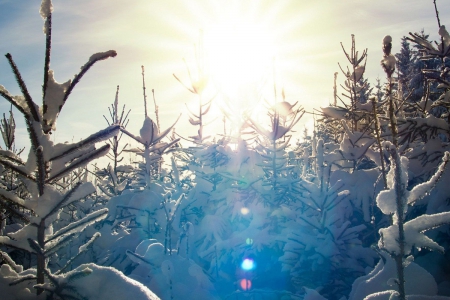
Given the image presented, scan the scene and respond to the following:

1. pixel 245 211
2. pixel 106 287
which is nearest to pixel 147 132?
pixel 245 211

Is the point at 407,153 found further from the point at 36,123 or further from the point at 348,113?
the point at 36,123

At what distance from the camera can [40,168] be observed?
5.26 ft

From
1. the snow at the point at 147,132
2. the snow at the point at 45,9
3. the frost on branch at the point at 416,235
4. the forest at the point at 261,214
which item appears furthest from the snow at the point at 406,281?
the snow at the point at 147,132

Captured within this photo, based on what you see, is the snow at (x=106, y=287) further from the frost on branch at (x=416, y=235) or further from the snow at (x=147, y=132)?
the snow at (x=147, y=132)

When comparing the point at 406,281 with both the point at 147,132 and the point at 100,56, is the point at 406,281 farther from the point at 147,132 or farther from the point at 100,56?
the point at 147,132

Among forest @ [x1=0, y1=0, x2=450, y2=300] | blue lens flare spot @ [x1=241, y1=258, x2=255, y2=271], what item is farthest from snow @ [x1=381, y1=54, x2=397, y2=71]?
blue lens flare spot @ [x1=241, y1=258, x2=255, y2=271]

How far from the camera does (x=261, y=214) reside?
534 cm

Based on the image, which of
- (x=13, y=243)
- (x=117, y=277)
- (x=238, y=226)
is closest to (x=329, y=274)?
(x=238, y=226)

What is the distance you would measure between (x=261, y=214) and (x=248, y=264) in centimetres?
92

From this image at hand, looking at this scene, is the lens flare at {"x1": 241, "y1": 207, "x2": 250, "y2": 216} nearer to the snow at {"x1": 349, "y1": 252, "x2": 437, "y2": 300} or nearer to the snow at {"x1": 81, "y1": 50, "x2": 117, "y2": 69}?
the snow at {"x1": 349, "y1": 252, "x2": 437, "y2": 300}

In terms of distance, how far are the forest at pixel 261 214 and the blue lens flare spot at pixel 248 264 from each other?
0.02 meters

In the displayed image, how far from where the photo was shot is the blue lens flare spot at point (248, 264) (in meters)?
4.79

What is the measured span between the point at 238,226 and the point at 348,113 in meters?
2.98

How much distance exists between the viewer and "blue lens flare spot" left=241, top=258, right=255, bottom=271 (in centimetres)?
479
